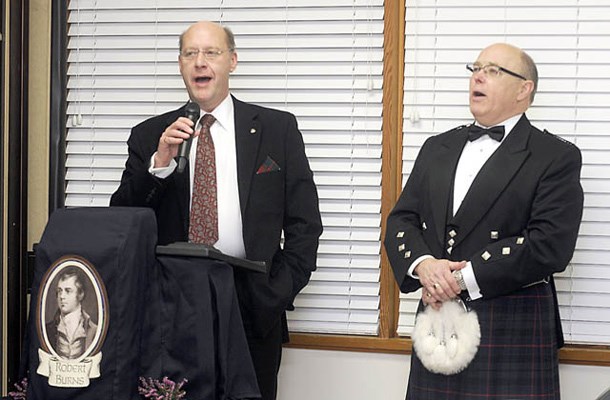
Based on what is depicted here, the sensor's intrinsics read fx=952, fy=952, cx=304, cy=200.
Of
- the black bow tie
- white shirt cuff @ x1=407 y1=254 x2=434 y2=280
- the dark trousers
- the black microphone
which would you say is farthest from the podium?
the black bow tie

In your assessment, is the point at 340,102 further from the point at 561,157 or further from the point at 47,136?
the point at 47,136

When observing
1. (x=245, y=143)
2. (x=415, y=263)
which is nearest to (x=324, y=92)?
(x=245, y=143)

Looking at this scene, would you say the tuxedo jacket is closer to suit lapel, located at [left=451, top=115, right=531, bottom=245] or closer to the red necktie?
the red necktie

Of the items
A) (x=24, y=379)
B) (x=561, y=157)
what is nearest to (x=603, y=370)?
(x=561, y=157)

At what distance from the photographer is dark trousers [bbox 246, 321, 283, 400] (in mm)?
3090

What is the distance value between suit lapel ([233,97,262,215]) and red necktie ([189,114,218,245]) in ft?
0.29

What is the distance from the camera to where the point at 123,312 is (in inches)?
89.1

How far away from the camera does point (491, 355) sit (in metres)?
2.97

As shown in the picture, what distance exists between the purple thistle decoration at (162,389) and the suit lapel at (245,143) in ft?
2.99

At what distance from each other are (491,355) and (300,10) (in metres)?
1.49

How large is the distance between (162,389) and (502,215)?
126cm

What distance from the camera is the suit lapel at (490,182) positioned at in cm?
300

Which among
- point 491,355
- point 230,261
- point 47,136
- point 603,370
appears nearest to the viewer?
point 230,261

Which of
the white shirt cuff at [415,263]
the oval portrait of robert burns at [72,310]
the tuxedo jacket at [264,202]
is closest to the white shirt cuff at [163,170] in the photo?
the tuxedo jacket at [264,202]
